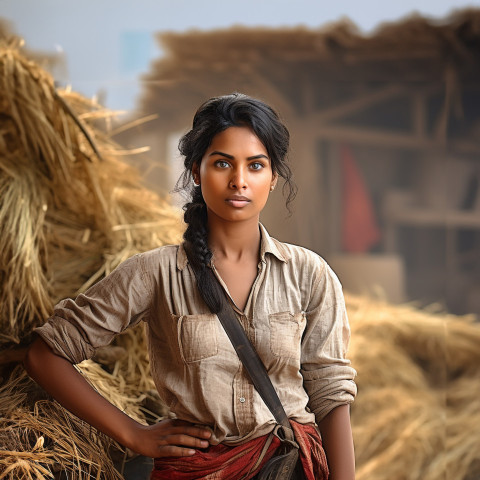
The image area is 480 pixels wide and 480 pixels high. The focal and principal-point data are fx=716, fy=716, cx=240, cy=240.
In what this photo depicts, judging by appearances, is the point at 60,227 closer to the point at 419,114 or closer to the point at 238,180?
the point at 238,180

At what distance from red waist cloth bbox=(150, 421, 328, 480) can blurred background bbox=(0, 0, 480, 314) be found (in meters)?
1.78

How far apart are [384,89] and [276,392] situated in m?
2.16

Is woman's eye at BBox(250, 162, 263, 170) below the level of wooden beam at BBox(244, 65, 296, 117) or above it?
below

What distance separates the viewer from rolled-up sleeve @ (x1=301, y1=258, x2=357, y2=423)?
1.13m

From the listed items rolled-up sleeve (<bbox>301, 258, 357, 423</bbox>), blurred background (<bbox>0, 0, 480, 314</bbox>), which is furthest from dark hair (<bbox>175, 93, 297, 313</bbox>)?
blurred background (<bbox>0, 0, 480, 314</bbox>)

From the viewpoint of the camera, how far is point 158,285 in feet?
3.71

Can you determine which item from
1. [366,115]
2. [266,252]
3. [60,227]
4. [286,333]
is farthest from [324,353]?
[366,115]

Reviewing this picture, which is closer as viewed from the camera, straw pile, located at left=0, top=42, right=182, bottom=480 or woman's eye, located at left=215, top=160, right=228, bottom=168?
woman's eye, located at left=215, top=160, right=228, bottom=168

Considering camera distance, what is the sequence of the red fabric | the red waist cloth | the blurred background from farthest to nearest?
1. the red fabric
2. the blurred background
3. the red waist cloth

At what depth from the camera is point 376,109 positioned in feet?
9.85

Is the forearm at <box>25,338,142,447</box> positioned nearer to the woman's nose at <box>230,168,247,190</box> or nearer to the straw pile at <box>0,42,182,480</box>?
the straw pile at <box>0,42,182,480</box>

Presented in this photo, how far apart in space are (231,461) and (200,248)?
326 mm

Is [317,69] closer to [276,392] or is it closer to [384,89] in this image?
[384,89]

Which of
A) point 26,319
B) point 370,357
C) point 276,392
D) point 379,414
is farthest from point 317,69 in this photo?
point 276,392
